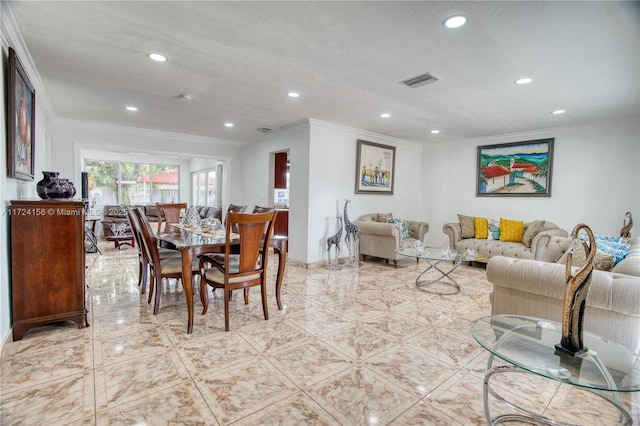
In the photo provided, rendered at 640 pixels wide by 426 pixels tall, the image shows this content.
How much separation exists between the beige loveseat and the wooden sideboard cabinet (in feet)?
12.8

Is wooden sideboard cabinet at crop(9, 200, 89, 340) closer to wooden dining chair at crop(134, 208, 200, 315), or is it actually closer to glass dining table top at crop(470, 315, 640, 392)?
wooden dining chair at crop(134, 208, 200, 315)

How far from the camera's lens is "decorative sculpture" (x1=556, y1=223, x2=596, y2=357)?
138cm

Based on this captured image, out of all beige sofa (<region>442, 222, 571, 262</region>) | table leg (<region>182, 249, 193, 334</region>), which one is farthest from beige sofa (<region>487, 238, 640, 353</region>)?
table leg (<region>182, 249, 193, 334</region>)

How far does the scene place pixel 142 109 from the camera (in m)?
4.33

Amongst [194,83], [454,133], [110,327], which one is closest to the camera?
[110,327]

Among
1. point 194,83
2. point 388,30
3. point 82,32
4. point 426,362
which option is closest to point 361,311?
point 426,362

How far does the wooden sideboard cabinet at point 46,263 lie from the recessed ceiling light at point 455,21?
120 inches

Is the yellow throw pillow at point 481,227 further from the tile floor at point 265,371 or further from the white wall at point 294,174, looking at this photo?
the white wall at point 294,174

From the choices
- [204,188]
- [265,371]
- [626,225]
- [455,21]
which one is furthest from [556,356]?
[204,188]

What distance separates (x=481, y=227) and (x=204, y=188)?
7778 mm

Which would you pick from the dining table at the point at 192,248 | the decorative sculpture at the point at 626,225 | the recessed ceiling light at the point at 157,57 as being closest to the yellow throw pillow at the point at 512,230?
the decorative sculpture at the point at 626,225

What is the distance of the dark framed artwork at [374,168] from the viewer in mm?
5629

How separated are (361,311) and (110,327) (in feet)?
7.29

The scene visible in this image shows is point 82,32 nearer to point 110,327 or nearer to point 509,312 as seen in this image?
point 110,327
